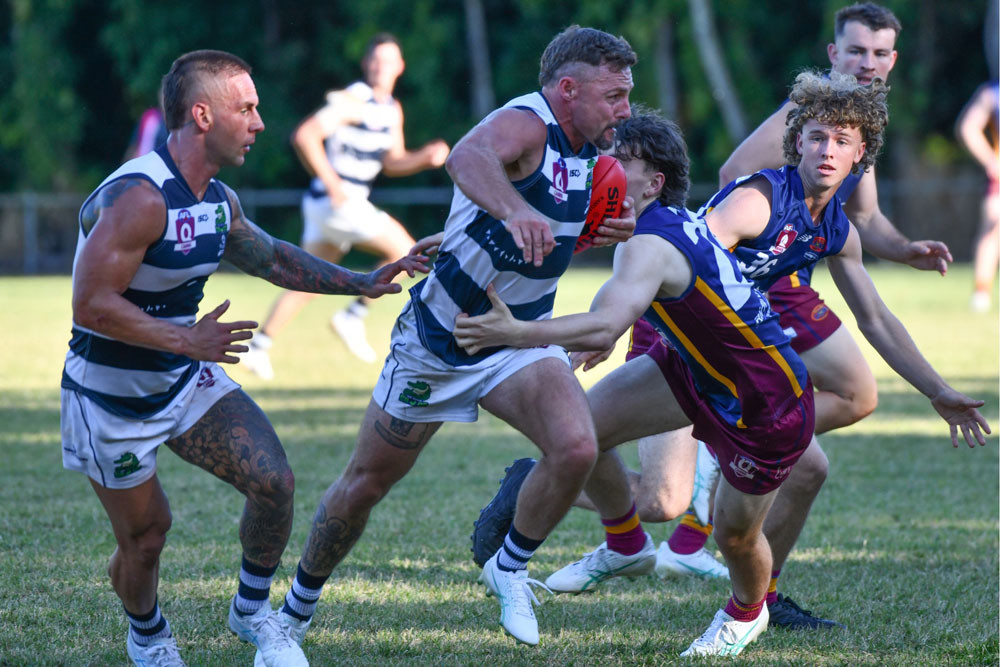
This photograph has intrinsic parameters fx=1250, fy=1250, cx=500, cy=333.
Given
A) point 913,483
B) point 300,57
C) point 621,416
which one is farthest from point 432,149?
point 300,57

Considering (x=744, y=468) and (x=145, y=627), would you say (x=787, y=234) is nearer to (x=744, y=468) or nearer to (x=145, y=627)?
(x=744, y=468)

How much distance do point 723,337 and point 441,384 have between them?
0.96 metres

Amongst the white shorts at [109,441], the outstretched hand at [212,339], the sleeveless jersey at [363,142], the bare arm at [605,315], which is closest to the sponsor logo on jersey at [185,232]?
the outstretched hand at [212,339]

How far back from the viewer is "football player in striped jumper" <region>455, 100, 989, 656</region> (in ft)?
13.0

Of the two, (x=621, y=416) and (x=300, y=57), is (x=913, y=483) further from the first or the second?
(x=300, y=57)

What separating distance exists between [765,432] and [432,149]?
5571mm

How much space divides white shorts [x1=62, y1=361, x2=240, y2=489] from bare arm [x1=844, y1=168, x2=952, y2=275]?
3.24 metres

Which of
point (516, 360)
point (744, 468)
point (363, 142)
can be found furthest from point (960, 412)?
point (363, 142)

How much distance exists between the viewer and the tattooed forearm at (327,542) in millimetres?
4258

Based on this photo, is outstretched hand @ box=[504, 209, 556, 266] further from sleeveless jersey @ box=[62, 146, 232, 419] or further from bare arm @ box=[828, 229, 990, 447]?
bare arm @ box=[828, 229, 990, 447]

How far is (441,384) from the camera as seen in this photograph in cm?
428

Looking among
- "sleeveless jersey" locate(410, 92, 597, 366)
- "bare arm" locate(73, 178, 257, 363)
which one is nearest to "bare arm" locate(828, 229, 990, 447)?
"sleeveless jersey" locate(410, 92, 597, 366)

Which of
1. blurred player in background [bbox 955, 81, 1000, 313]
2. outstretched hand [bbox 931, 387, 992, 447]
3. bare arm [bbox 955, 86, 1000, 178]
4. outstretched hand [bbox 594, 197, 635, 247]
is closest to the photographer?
outstretched hand [bbox 594, 197, 635, 247]


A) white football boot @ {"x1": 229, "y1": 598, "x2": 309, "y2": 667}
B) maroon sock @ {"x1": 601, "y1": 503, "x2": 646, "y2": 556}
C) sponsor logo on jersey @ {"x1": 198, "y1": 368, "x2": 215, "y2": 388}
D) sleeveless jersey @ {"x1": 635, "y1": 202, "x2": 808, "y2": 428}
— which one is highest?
sleeveless jersey @ {"x1": 635, "y1": 202, "x2": 808, "y2": 428}
